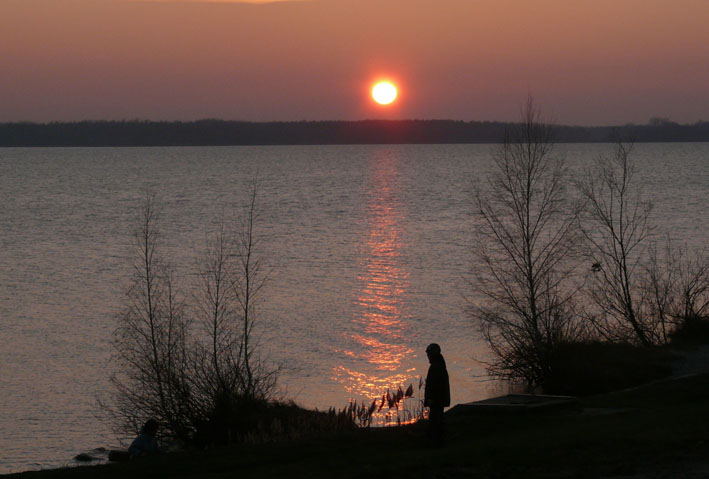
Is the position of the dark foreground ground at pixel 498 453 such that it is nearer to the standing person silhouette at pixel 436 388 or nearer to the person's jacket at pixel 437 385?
the standing person silhouette at pixel 436 388

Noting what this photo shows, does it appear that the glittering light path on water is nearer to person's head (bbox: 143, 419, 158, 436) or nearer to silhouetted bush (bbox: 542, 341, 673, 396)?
silhouetted bush (bbox: 542, 341, 673, 396)

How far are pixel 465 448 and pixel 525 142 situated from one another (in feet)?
54.3

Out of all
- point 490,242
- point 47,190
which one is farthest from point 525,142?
point 47,190

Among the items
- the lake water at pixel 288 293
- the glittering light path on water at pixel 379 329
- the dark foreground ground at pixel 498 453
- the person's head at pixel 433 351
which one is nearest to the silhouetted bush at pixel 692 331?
the lake water at pixel 288 293

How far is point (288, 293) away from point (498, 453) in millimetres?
33940

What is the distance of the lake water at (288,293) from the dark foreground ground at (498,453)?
910cm

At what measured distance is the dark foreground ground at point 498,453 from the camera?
14.3 metres

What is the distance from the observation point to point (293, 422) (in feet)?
78.1

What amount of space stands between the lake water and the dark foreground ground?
9099mm

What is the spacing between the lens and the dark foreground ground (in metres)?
14.3

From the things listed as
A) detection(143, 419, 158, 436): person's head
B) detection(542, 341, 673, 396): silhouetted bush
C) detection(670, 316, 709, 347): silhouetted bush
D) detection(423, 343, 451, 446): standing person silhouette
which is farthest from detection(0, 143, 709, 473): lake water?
detection(423, 343, 451, 446): standing person silhouette

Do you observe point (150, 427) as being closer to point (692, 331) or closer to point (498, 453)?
point (498, 453)

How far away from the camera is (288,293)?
48.7 metres

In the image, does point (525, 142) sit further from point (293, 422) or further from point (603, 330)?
point (293, 422)
